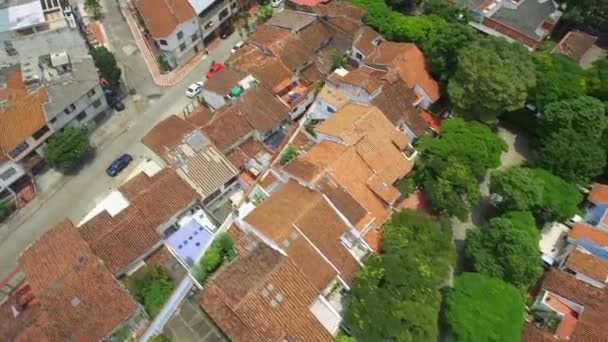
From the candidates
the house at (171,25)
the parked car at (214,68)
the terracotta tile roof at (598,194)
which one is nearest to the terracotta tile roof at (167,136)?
the parked car at (214,68)

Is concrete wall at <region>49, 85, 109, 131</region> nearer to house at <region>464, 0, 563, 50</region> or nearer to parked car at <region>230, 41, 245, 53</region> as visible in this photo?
parked car at <region>230, 41, 245, 53</region>

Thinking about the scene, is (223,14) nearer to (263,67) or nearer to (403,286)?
(263,67)

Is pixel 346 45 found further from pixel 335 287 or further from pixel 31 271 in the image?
pixel 31 271

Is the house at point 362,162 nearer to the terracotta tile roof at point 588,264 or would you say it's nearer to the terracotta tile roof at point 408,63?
the terracotta tile roof at point 408,63

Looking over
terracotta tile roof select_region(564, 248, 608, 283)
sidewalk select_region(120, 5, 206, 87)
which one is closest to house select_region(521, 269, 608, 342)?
terracotta tile roof select_region(564, 248, 608, 283)

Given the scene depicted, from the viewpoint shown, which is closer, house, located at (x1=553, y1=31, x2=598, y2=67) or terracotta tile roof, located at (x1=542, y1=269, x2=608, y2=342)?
terracotta tile roof, located at (x1=542, y1=269, x2=608, y2=342)
